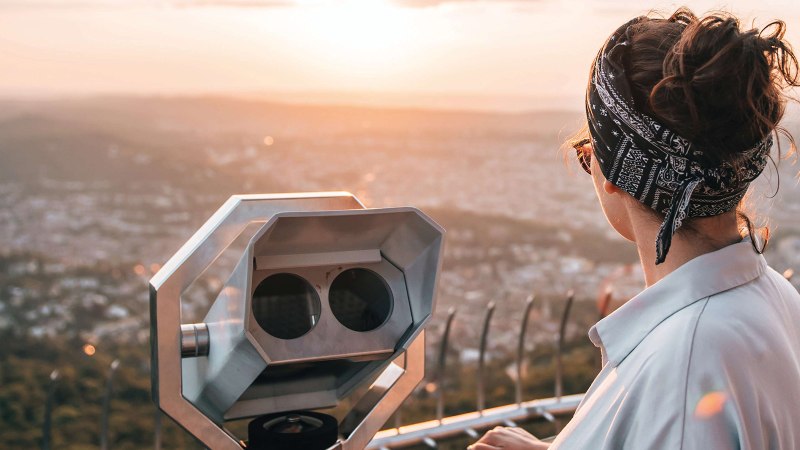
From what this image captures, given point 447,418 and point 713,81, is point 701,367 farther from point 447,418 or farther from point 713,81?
point 447,418

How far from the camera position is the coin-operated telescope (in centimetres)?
142

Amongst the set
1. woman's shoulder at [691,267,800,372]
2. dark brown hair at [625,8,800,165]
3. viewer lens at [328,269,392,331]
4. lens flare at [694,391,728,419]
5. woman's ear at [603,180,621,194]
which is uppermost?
dark brown hair at [625,8,800,165]

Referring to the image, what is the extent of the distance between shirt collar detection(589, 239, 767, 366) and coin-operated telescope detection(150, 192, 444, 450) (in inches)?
14.8

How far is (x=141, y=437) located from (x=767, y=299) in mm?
3262

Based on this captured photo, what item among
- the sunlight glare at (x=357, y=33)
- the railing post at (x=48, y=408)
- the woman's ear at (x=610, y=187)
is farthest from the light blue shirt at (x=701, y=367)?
the sunlight glare at (x=357, y=33)

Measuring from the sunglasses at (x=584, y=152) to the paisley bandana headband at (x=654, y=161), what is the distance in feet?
0.48

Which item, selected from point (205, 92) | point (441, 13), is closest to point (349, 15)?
point (441, 13)

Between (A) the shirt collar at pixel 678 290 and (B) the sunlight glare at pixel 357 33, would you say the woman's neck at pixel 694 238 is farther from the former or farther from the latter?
(B) the sunlight glare at pixel 357 33

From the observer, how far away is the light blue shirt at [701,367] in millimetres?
1076

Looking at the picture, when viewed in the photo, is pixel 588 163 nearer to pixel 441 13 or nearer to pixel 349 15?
pixel 349 15

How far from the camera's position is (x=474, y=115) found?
764 cm

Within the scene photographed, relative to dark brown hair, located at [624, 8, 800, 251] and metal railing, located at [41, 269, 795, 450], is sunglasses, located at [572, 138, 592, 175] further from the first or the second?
metal railing, located at [41, 269, 795, 450]

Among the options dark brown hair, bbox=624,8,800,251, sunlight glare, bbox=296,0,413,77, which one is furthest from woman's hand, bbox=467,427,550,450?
sunlight glare, bbox=296,0,413,77

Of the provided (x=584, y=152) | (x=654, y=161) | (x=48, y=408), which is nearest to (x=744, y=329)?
(x=654, y=161)
